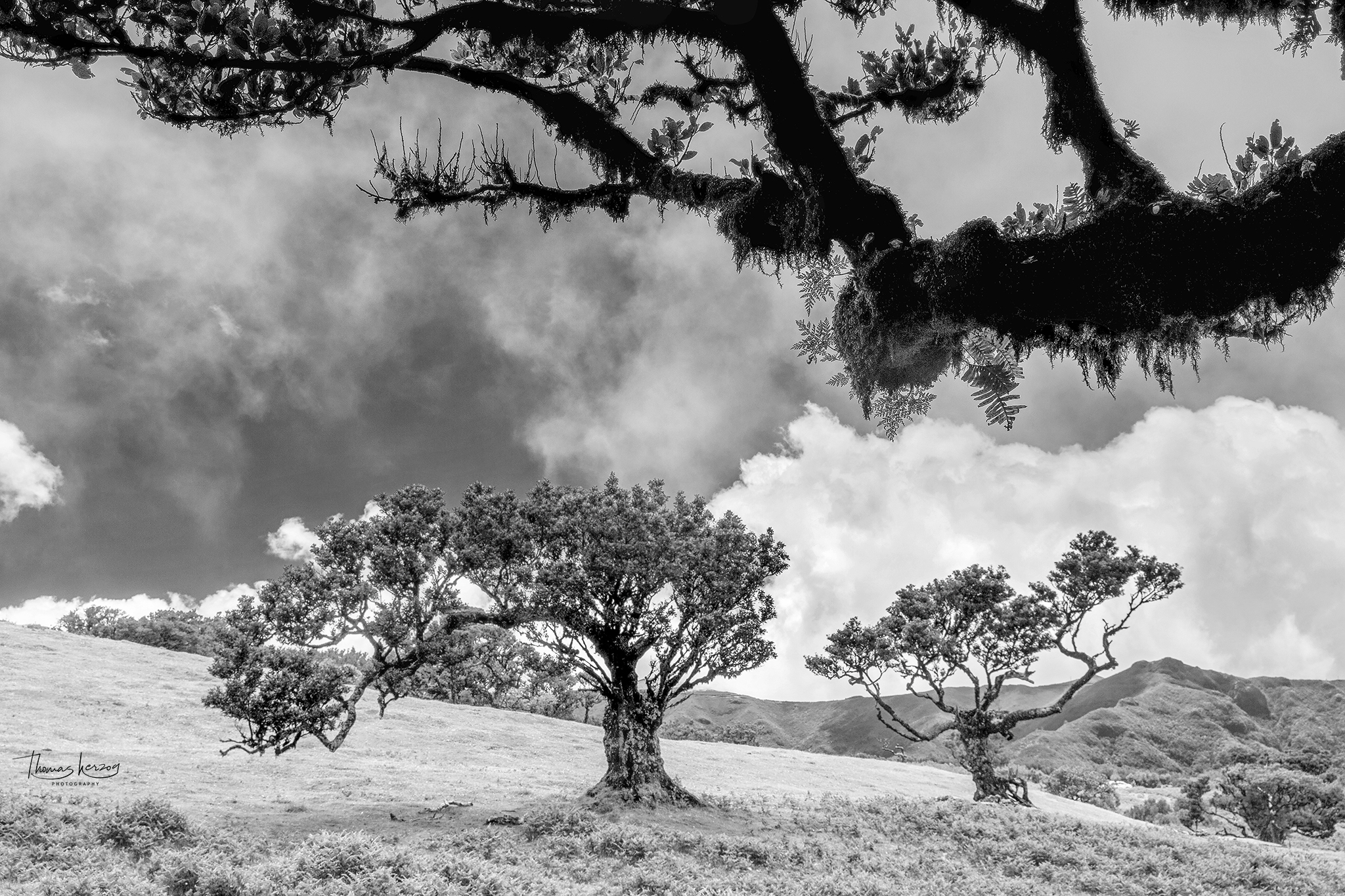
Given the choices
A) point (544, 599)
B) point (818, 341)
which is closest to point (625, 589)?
point (544, 599)

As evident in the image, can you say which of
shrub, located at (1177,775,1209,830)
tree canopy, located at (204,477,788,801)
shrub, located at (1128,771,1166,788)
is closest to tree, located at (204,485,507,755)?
tree canopy, located at (204,477,788,801)

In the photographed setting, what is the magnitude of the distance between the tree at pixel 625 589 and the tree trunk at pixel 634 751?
1.1 inches

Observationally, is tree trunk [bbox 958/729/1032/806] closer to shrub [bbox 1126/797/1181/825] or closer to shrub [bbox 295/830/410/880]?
shrub [bbox 1126/797/1181/825]

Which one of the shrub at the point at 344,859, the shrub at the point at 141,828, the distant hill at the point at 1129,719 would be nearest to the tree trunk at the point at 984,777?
the shrub at the point at 344,859

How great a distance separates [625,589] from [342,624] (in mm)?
7497

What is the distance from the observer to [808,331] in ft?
13.5

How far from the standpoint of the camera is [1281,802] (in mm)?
31609

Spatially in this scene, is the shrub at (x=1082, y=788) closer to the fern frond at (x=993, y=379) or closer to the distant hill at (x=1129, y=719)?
the distant hill at (x=1129, y=719)

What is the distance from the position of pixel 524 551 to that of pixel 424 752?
17.6 m

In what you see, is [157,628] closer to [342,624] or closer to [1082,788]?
[342,624]

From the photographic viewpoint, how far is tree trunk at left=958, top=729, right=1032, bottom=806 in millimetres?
27562

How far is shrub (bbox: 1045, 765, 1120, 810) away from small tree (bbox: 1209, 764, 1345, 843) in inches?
366

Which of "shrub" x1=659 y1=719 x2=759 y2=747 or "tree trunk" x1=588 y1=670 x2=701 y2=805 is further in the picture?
"shrub" x1=659 y1=719 x2=759 y2=747
